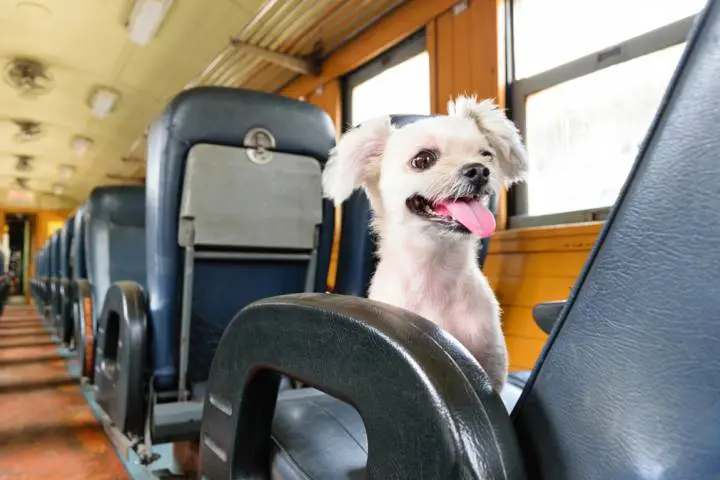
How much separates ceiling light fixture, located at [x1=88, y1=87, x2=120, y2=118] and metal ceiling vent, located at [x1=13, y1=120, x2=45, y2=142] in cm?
116

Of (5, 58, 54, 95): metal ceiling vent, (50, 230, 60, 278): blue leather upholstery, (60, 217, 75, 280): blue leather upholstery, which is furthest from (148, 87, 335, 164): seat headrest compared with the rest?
(5, 58, 54, 95): metal ceiling vent

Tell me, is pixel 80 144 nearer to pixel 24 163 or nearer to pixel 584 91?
pixel 24 163

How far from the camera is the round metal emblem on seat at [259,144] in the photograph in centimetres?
140

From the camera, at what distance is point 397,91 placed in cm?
371

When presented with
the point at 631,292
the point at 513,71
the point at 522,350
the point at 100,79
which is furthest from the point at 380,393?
the point at 100,79

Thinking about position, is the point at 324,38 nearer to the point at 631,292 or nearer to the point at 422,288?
the point at 422,288

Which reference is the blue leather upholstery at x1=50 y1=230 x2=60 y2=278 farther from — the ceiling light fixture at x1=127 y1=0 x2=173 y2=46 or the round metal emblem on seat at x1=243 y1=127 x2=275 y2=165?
the round metal emblem on seat at x1=243 y1=127 x2=275 y2=165

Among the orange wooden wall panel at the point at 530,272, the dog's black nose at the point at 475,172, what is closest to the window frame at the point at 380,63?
the orange wooden wall panel at the point at 530,272

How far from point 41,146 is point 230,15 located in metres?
5.73

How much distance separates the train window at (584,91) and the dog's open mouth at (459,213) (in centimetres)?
132

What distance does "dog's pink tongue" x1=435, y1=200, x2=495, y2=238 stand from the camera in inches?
37.0

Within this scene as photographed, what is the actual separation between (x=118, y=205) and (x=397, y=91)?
2.01m

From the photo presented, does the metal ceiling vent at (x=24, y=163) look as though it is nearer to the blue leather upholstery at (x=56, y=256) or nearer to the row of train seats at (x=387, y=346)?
the blue leather upholstery at (x=56, y=256)

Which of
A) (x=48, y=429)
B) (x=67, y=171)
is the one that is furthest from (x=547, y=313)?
(x=67, y=171)
